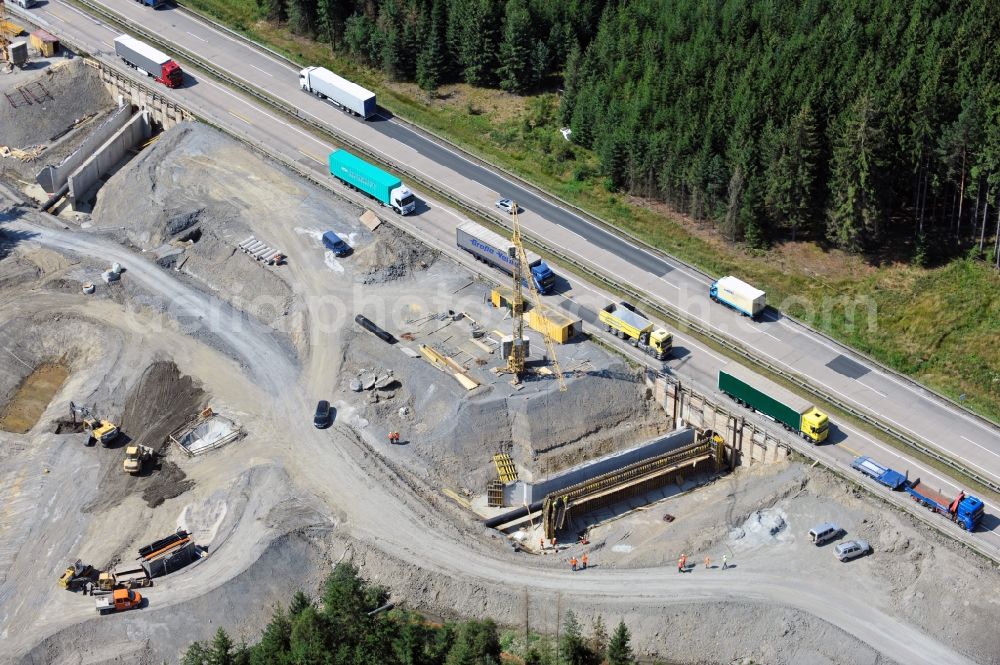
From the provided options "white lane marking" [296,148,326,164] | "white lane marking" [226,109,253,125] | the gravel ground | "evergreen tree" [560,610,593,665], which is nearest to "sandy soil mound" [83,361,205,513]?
the gravel ground

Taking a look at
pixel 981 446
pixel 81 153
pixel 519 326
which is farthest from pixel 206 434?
pixel 981 446

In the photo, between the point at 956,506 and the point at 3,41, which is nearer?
the point at 956,506

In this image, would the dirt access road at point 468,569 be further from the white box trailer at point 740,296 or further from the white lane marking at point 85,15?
the white lane marking at point 85,15

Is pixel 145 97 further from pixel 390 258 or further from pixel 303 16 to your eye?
pixel 390 258

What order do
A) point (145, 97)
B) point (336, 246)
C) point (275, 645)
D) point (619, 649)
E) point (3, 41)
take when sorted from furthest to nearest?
point (3, 41)
point (145, 97)
point (336, 246)
point (275, 645)
point (619, 649)

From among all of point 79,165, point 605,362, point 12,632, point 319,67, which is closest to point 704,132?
point 605,362

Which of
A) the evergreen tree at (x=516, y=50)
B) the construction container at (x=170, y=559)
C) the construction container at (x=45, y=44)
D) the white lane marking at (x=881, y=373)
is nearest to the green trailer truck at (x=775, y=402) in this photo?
the white lane marking at (x=881, y=373)

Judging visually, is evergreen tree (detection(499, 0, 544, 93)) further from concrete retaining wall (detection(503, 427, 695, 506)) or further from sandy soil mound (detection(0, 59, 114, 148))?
concrete retaining wall (detection(503, 427, 695, 506))
